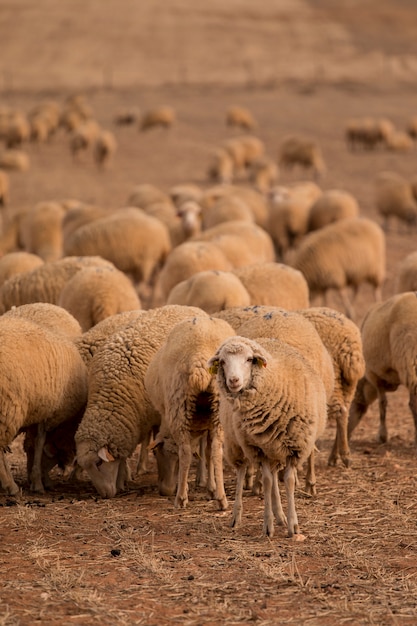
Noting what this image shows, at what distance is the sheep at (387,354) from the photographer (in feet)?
Result: 26.6

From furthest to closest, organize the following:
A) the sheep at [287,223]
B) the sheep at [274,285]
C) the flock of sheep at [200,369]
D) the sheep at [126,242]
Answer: the sheep at [287,223]
the sheep at [126,242]
the sheep at [274,285]
the flock of sheep at [200,369]

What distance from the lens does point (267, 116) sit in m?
40.4

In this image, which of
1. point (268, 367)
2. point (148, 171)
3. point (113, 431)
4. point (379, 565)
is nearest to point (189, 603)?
point (379, 565)

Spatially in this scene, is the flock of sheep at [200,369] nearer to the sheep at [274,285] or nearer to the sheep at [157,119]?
the sheep at [274,285]

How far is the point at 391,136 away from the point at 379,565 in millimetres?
27881

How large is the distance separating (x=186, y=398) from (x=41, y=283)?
13.8ft

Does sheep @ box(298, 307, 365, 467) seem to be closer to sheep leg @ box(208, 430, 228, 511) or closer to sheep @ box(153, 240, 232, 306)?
sheep leg @ box(208, 430, 228, 511)

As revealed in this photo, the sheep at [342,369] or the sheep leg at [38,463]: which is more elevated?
the sheep at [342,369]

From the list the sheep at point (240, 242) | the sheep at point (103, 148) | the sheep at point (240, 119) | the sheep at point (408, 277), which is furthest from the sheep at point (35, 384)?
the sheep at point (240, 119)

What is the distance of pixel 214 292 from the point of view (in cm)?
945

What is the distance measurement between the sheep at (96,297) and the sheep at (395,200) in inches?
446

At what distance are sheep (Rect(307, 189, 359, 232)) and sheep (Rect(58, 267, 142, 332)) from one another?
6.88 metres

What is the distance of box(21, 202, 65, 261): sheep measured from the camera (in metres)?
15.1

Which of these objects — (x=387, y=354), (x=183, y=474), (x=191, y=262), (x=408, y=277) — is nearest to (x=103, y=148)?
(x=191, y=262)
